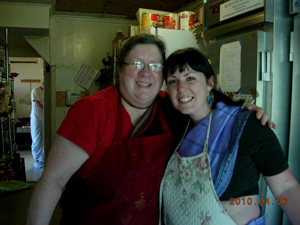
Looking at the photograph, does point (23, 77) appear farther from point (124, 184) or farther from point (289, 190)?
point (289, 190)

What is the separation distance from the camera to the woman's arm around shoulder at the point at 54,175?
99 centimetres

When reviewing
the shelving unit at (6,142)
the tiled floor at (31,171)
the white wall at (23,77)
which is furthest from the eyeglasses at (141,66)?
the white wall at (23,77)

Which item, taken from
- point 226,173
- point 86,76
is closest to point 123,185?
point 226,173

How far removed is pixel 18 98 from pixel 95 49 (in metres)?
5.84

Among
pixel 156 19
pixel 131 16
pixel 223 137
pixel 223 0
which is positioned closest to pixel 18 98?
pixel 131 16

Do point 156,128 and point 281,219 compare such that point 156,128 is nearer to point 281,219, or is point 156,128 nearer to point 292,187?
point 292,187

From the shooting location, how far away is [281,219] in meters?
1.60

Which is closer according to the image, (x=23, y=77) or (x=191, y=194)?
(x=191, y=194)

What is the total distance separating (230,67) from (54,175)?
1.24 meters

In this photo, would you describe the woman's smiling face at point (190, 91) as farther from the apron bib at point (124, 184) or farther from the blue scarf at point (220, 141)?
the apron bib at point (124, 184)

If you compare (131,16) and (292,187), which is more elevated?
(131,16)

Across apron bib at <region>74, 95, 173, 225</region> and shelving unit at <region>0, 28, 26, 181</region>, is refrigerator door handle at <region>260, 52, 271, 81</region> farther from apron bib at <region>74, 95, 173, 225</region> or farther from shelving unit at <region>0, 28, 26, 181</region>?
shelving unit at <region>0, 28, 26, 181</region>

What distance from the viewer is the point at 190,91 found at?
3.66 feet

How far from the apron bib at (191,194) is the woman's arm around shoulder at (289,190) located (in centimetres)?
22
